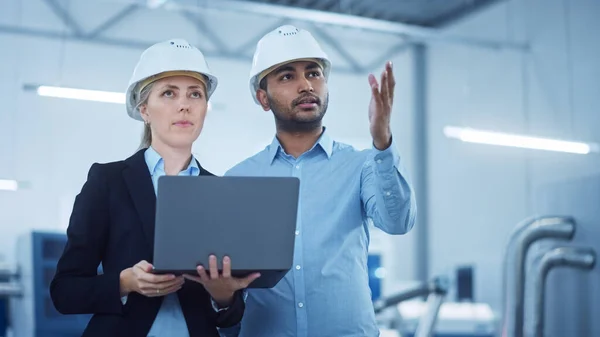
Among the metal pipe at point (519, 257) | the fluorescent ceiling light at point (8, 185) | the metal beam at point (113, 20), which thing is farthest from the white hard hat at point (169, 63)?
the metal beam at point (113, 20)

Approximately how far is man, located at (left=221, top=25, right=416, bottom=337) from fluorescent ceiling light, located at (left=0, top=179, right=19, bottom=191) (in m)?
5.72

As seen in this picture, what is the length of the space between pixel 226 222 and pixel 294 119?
21.9 inches

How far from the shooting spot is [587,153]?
7.53 metres

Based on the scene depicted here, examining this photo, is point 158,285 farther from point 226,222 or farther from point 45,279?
point 45,279

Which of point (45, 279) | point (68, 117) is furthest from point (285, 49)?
point (68, 117)

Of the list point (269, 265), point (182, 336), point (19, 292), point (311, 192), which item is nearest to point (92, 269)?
point (182, 336)

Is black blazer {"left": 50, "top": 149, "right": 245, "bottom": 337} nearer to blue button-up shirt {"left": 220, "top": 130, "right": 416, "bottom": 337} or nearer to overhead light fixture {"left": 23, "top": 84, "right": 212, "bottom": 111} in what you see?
blue button-up shirt {"left": 220, "top": 130, "right": 416, "bottom": 337}

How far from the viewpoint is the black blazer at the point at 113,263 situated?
1681 millimetres

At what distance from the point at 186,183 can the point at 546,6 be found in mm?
7541

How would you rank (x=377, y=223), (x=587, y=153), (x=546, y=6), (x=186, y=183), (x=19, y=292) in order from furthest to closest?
(x=546, y=6), (x=587, y=153), (x=19, y=292), (x=377, y=223), (x=186, y=183)

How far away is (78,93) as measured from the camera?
7.42 meters

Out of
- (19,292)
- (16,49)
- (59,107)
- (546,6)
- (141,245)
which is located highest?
(546,6)

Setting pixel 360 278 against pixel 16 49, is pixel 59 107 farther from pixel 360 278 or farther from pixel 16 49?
pixel 360 278

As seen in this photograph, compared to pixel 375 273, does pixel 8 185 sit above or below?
above
